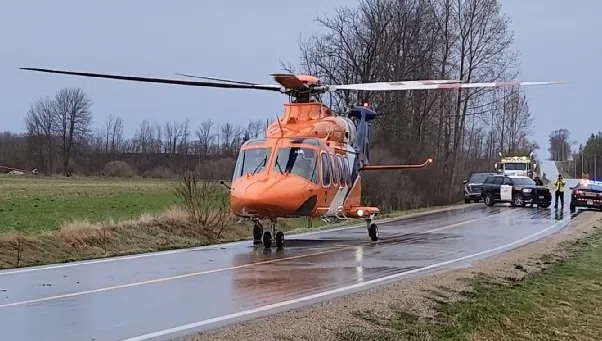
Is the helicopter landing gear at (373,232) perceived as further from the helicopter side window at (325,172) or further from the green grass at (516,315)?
the green grass at (516,315)

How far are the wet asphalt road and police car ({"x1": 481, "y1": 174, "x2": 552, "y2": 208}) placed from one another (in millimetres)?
18129

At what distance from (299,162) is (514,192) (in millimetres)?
25300

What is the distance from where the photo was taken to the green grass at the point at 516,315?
32.4 ft

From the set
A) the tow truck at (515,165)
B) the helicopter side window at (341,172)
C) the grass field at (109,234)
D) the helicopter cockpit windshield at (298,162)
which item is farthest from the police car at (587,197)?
the helicopter cockpit windshield at (298,162)

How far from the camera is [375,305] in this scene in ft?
35.2

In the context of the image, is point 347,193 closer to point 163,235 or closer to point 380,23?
point 163,235

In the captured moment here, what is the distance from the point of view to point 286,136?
19.3 metres

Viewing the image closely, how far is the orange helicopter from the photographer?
17.8 metres

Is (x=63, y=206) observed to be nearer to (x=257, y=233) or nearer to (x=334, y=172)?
(x=257, y=233)

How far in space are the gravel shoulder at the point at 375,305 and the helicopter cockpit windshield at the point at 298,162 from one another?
14.6 feet

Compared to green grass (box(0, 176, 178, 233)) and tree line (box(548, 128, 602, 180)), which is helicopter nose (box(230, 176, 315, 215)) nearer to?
green grass (box(0, 176, 178, 233))

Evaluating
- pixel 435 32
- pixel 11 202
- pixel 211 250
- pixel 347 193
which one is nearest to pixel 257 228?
pixel 211 250

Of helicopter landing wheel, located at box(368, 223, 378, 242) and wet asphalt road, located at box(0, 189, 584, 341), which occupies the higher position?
helicopter landing wheel, located at box(368, 223, 378, 242)

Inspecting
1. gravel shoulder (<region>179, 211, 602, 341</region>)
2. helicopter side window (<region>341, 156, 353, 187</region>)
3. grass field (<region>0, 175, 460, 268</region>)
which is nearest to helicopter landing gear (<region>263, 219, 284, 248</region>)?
grass field (<region>0, 175, 460, 268</region>)
